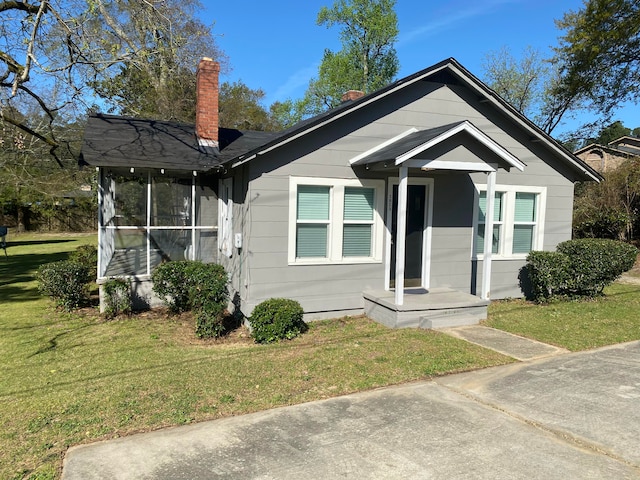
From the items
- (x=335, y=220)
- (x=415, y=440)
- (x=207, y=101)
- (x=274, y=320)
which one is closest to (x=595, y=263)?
(x=335, y=220)

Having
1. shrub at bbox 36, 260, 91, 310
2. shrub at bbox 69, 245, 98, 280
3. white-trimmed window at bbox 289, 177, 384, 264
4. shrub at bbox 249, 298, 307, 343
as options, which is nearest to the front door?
white-trimmed window at bbox 289, 177, 384, 264

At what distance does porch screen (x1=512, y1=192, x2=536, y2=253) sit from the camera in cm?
1035

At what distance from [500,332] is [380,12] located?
1430 inches

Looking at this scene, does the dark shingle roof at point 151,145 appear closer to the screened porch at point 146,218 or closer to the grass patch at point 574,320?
the screened porch at point 146,218

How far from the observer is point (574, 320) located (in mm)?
8461

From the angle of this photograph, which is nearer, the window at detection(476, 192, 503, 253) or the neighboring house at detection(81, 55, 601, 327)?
the neighboring house at detection(81, 55, 601, 327)

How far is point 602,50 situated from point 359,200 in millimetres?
20298

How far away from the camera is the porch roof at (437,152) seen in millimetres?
7705

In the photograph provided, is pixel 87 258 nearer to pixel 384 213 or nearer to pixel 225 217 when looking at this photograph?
pixel 225 217

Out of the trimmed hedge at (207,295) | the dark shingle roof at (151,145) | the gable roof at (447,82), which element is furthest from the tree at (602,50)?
the trimmed hedge at (207,295)

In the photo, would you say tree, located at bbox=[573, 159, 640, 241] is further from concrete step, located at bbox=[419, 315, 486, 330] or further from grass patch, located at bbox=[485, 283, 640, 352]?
concrete step, located at bbox=[419, 315, 486, 330]

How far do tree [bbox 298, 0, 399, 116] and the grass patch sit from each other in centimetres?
3135

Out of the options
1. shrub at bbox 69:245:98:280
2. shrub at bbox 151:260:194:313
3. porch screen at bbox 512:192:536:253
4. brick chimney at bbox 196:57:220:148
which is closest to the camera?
shrub at bbox 151:260:194:313

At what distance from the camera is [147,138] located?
1050cm
